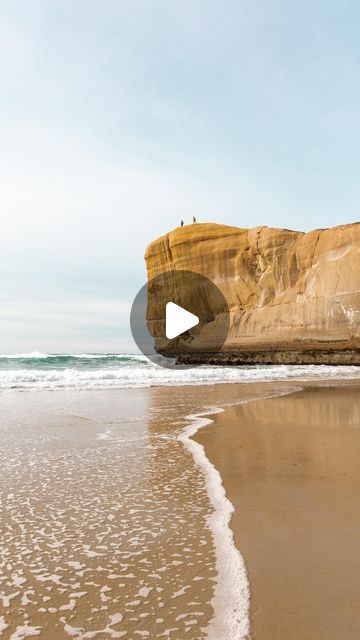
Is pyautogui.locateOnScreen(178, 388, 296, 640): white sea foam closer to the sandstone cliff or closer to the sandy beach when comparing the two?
the sandy beach

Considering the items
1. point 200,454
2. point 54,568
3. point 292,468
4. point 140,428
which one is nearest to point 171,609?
point 54,568

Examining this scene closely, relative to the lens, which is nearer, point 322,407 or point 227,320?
point 322,407

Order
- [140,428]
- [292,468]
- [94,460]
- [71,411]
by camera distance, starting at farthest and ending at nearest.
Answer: [71,411]
[140,428]
[94,460]
[292,468]

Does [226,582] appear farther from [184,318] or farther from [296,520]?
[184,318]

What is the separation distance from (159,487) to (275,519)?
1.03m

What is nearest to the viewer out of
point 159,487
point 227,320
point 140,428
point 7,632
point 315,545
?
point 7,632

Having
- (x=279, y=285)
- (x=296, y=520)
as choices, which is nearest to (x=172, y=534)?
(x=296, y=520)

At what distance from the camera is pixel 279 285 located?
105 ft

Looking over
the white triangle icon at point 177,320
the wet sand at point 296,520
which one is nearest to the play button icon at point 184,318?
the white triangle icon at point 177,320

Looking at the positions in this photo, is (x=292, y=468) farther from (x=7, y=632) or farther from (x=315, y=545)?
(x=7, y=632)

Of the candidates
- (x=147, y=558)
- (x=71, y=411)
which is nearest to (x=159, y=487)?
(x=147, y=558)

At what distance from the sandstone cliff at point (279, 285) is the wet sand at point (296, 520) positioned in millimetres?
21119

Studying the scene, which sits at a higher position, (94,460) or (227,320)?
(227,320)

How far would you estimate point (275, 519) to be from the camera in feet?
9.27
